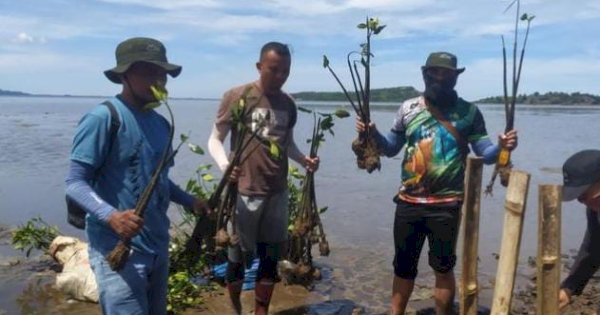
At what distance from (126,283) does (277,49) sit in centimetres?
238

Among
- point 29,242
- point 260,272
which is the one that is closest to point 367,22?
point 260,272

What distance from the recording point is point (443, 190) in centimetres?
457

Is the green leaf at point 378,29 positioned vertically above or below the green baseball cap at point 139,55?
above

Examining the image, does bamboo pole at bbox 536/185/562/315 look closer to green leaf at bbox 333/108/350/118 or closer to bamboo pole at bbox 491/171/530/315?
bamboo pole at bbox 491/171/530/315

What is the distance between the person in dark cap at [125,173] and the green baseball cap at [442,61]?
2.26 meters

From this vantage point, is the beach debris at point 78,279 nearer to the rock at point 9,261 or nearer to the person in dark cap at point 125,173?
the rock at point 9,261

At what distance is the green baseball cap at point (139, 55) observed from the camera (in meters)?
2.91

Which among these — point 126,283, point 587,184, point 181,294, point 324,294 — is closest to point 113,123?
point 126,283

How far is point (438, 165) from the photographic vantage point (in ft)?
15.0

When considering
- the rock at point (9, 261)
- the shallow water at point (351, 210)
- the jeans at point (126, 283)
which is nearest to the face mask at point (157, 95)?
the jeans at point (126, 283)

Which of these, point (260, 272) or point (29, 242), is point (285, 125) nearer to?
point (260, 272)

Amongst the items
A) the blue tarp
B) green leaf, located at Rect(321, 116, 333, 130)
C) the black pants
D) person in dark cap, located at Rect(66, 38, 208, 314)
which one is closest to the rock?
the blue tarp

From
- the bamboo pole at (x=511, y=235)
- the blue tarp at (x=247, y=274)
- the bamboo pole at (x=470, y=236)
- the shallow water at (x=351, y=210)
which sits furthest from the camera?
the shallow water at (x=351, y=210)

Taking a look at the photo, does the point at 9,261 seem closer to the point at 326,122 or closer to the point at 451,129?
the point at 326,122
